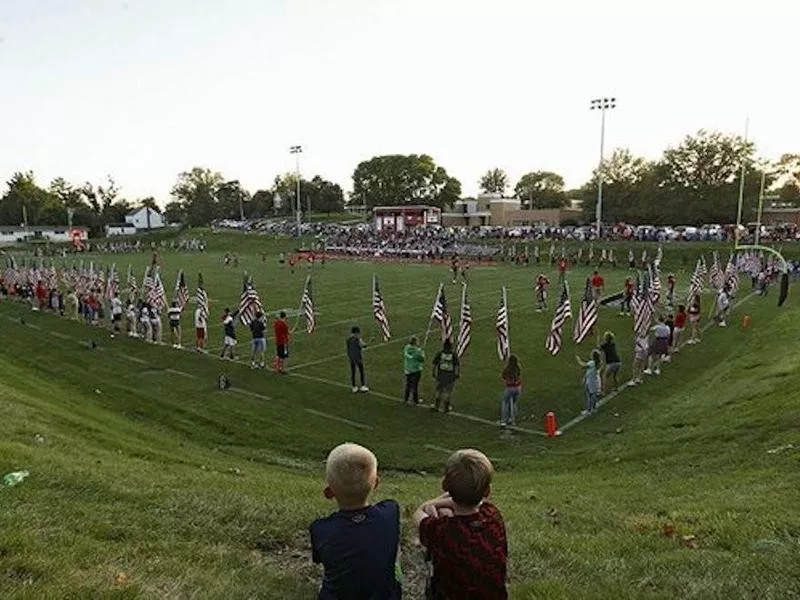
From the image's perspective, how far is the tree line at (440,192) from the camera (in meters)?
87.3

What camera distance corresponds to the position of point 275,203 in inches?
6516

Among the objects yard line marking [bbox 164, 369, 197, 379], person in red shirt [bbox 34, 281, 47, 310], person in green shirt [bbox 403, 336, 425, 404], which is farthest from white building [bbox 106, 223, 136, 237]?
person in green shirt [bbox 403, 336, 425, 404]

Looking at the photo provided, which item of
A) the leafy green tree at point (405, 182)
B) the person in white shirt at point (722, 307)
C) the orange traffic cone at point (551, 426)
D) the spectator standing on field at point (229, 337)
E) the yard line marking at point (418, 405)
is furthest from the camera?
the leafy green tree at point (405, 182)

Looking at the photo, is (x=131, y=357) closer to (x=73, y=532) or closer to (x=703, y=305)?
(x=73, y=532)

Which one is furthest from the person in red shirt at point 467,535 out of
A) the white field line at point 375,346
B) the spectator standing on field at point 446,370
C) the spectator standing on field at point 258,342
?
the spectator standing on field at point 258,342

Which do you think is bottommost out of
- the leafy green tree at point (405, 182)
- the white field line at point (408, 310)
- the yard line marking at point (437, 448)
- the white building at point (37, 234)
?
the white building at point (37, 234)

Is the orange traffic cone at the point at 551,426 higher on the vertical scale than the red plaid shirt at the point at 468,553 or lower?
lower

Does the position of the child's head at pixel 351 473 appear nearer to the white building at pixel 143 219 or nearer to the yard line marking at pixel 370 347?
the yard line marking at pixel 370 347

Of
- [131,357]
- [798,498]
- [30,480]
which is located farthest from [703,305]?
[30,480]

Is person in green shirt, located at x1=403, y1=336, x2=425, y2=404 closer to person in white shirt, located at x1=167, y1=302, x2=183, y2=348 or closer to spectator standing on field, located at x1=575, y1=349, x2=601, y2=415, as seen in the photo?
spectator standing on field, located at x1=575, y1=349, x2=601, y2=415

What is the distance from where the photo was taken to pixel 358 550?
3861 millimetres

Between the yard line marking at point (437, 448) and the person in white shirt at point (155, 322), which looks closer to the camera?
the yard line marking at point (437, 448)

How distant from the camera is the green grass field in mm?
5496

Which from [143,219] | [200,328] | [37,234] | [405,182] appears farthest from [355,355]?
[143,219]
